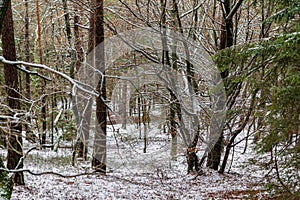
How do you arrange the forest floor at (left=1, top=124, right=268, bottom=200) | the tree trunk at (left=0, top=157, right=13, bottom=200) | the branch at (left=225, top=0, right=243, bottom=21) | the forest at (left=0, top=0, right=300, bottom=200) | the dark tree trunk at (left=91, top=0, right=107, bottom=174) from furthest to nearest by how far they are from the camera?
the dark tree trunk at (left=91, top=0, right=107, bottom=174) < the branch at (left=225, top=0, right=243, bottom=21) < the forest at (left=0, top=0, right=300, bottom=200) < the forest floor at (left=1, top=124, right=268, bottom=200) < the tree trunk at (left=0, top=157, right=13, bottom=200)

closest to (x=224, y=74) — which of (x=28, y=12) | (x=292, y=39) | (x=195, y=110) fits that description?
(x=195, y=110)

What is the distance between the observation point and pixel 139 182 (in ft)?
33.2

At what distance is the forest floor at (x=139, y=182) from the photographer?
7938 mm

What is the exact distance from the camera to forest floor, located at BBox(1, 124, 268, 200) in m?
7.94

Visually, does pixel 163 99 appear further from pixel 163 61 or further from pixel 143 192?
pixel 143 192

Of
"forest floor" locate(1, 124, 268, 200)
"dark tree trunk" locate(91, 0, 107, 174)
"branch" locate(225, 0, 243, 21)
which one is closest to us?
"forest floor" locate(1, 124, 268, 200)

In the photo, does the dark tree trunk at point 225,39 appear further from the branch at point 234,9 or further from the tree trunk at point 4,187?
the tree trunk at point 4,187

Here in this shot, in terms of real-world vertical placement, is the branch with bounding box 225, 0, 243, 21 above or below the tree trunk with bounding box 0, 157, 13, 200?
above

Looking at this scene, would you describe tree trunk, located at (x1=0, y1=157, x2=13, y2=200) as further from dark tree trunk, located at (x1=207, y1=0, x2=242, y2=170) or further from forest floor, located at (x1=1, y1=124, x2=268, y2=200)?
dark tree trunk, located at (x1=207, y1=0, x2=242, y2=170)

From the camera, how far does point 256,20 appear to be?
12.1 m

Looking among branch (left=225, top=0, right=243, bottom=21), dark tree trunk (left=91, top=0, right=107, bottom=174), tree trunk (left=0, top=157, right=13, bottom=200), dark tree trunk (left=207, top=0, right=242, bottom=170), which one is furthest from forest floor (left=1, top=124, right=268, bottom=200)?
branch (left=225, top=0, right=243, bottom=21)

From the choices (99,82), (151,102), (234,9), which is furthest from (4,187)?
(151,102)

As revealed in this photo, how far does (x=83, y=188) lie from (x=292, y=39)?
22.7 feet

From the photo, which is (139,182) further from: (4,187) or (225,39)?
(4,187)
